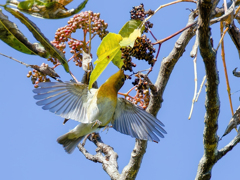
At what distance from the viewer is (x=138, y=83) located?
8.36 feet

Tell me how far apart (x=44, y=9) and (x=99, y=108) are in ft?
4.45

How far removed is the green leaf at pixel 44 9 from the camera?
234 centimetres

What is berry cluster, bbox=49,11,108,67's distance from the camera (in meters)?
2.84

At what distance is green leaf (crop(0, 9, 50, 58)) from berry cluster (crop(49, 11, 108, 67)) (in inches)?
12.0

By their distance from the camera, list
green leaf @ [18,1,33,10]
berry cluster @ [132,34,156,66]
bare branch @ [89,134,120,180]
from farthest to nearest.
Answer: bare branch @ [89,134,120,180] → green leaf @ [18,1,33,10] → berry cluster @ [132,34,156,66]

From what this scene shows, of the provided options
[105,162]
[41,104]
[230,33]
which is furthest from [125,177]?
[230,33]

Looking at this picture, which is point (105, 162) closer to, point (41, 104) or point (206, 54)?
point (41, 104)

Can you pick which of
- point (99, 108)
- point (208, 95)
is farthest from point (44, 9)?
point (99, 108)

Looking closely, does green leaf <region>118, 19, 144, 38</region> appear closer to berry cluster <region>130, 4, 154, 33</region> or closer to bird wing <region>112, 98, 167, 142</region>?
berry cluster <region>130, 4, 154, 33</region>

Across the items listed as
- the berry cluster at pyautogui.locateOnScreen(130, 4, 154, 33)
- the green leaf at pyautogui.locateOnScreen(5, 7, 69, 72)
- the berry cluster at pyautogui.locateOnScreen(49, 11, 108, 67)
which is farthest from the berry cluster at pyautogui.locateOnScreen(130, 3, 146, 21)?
the green leaf at pyautogui.locateOnScreen(5, 7, 69, 72)

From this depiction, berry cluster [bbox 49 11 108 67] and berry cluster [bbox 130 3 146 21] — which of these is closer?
berry cluster [bbox 130 3 146 21]

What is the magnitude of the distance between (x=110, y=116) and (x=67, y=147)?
2.14ft

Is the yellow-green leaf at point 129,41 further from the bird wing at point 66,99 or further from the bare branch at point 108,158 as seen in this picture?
the bare branch at point 108,158

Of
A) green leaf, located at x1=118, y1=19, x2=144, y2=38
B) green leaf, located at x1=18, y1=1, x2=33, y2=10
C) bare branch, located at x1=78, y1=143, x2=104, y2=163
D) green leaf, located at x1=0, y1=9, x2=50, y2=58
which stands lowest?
bare branch, located at x1=78, y1=143, x2=104, y2=163
